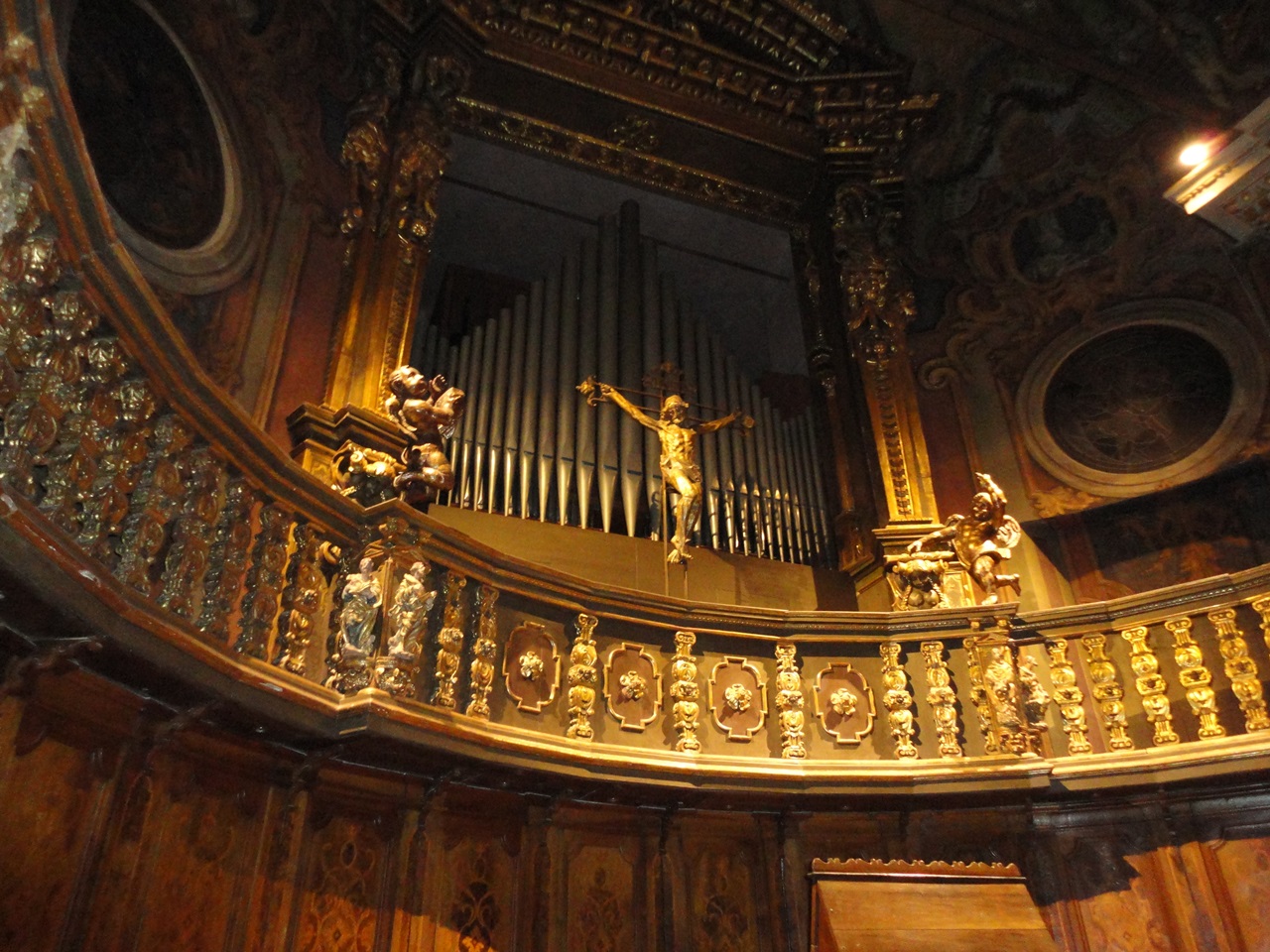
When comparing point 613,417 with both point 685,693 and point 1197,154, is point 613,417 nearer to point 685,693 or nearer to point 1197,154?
point 685,693

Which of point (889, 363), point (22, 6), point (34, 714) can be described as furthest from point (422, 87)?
point (34, 714)

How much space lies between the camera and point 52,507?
2.99 m

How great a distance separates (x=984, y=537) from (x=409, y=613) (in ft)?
13.4

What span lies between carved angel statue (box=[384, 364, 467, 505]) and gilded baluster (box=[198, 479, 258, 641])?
1102 millimetres

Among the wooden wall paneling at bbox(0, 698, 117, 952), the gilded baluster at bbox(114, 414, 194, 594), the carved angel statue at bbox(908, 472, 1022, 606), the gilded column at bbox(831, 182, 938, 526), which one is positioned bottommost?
the wooden wall paneling at bbox(0, 698, 117, 952)

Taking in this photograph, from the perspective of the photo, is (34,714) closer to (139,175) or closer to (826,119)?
(139,175)

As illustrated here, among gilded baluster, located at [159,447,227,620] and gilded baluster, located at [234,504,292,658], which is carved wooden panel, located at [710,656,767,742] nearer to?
gilded baluster, located at [234,504,292,658]

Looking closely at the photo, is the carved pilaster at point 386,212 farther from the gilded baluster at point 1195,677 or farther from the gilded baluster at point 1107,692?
the gilded baluster at point 1195,677

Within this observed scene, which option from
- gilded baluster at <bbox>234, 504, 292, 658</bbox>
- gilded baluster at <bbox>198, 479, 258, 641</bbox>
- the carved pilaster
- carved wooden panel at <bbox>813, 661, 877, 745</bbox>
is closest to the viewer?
gilded baluster at <bbox>198, 479, 258, 641</bbox>

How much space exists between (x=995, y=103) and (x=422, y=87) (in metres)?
5.12

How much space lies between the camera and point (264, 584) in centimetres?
420

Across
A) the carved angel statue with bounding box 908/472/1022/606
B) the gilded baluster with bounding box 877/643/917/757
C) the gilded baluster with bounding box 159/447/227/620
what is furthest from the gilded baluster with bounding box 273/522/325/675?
the carved angel statue with bounding box 908/472/1022/606

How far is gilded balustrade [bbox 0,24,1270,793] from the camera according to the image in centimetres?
297

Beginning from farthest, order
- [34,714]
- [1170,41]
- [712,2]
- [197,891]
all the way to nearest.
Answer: [712,2] → [1170,41] → [197,891] → [34,714]
